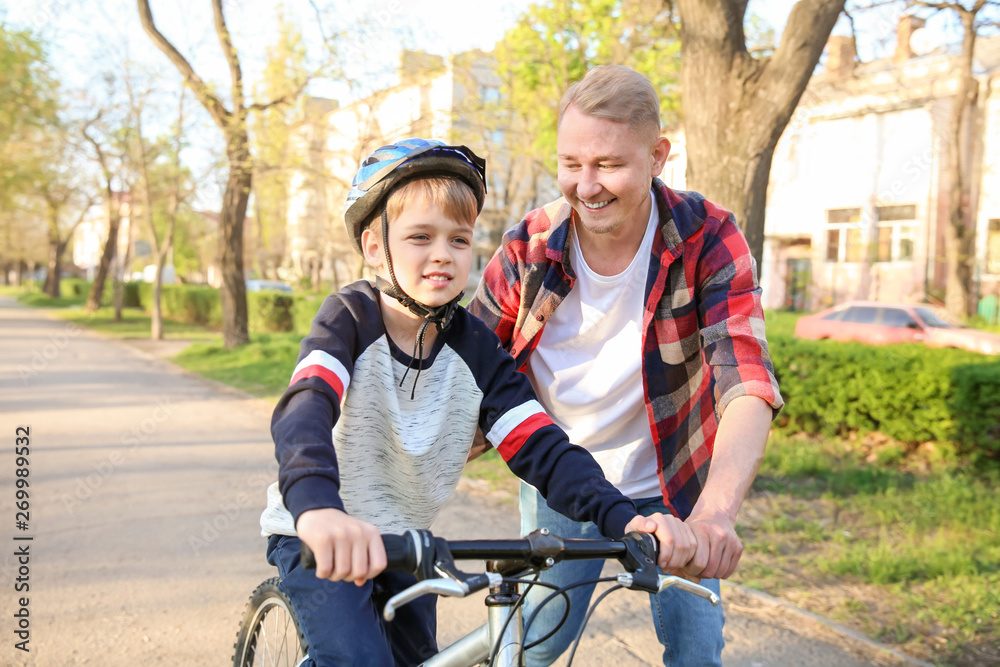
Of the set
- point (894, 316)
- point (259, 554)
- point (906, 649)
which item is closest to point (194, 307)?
point (894, 316)

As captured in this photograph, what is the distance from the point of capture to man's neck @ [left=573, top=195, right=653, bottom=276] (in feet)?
7.89

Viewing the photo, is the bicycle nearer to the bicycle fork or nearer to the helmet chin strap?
the bicycle fork

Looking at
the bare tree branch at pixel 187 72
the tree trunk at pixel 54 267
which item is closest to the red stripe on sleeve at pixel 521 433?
the bare tree branch at pixel 187 72

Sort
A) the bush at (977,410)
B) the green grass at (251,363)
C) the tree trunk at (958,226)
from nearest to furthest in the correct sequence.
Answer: the bush at (977,410) → the green grass at (251,363) → the tree trunk at (958,226)

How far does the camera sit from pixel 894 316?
52.5 ft

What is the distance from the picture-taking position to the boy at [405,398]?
1.90 metres

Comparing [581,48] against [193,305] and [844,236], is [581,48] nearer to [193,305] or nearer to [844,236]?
[844,236]

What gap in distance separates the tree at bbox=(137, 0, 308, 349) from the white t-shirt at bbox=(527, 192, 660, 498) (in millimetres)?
12779

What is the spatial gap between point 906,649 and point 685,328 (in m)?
2.52

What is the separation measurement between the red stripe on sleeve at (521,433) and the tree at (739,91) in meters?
4.28

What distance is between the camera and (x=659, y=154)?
2.34 meters

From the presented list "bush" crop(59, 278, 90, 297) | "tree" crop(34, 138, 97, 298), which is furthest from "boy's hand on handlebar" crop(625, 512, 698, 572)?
"bush" crop(59, 278, 90, 297)

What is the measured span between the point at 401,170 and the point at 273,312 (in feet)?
73.7

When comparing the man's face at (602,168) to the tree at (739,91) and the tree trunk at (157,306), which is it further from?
the tree trunk at (157,306)
